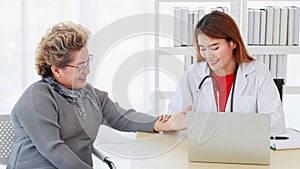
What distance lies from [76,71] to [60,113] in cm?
18

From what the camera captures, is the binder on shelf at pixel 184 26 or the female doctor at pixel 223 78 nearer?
the female doctor at pixel 223 78

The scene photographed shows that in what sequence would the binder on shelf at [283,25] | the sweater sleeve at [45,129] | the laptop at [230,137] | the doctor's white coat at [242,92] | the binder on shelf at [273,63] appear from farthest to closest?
1. the binder on shelf at [273,63]
2. the binder on shelf at [283,25]
3. the doctor's white coat at [242,92]
4. the sweater sleeve at [45,129]
5. the laptop at [230,137]

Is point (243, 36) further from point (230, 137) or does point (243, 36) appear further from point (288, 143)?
point (230, 137)

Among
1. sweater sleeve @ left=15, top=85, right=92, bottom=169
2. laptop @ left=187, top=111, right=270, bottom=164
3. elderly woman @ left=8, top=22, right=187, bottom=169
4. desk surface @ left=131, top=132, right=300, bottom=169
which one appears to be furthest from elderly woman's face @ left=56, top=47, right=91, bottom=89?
laptop @ left=187, top=111, right=270, bottom=164

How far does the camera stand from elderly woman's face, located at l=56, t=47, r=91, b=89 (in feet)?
5.79

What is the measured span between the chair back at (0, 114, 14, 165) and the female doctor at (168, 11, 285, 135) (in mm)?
741

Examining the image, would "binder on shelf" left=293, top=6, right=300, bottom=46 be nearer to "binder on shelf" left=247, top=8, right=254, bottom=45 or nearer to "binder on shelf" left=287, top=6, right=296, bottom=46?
"binder on shelf" left=287, top=6, right=296, bottom=46

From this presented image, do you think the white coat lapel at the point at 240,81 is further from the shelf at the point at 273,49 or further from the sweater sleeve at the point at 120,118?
the shelf at the point at 273,49

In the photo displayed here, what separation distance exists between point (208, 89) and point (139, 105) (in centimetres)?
80

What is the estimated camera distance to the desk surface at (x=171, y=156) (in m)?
1.54

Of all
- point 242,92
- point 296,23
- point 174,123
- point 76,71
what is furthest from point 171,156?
point 296,23

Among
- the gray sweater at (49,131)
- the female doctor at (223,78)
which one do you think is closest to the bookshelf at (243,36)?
the female doctor at (223,78)

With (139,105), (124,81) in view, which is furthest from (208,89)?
(139,105)

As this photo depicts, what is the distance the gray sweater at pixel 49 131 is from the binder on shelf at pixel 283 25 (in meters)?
1.36
